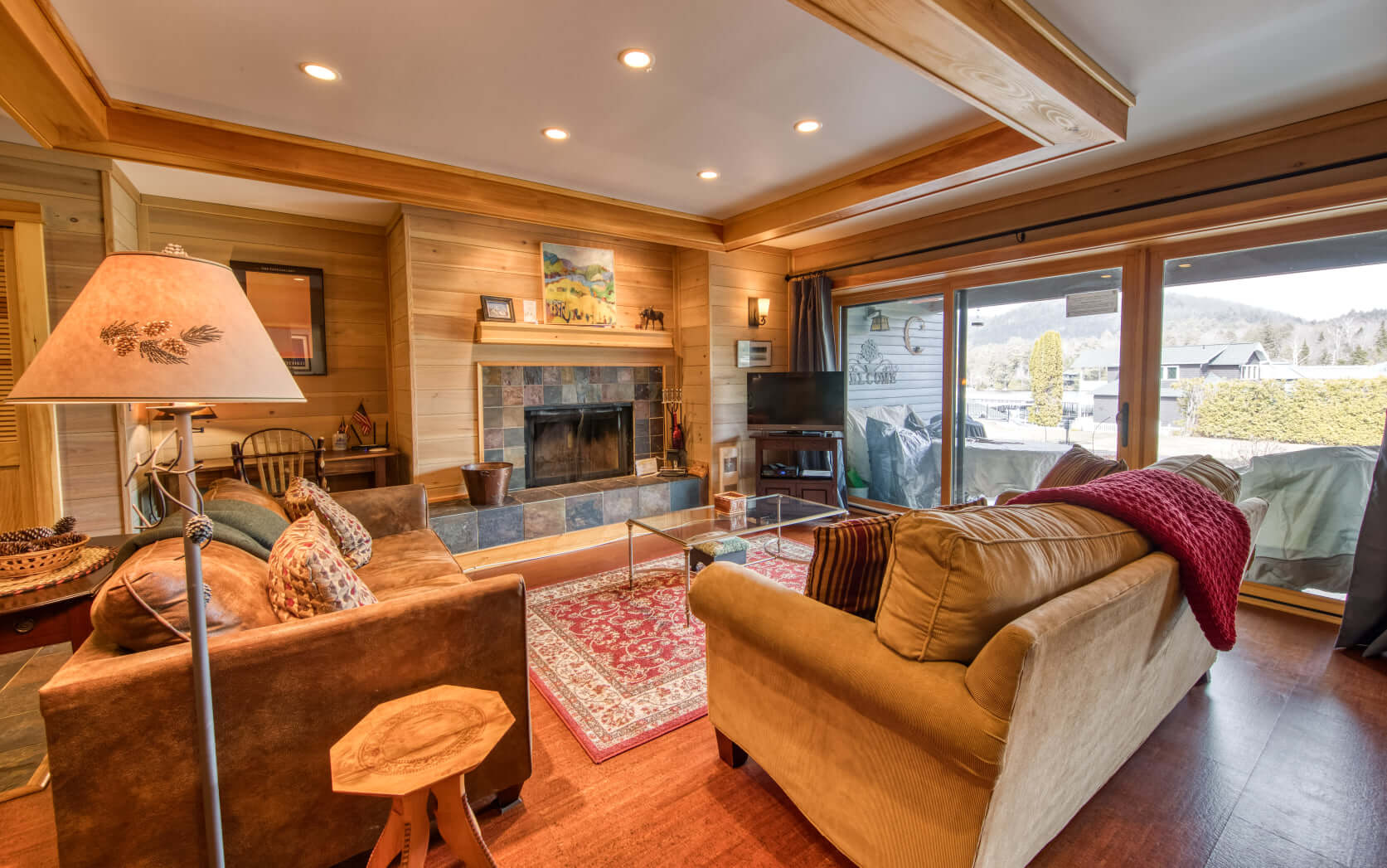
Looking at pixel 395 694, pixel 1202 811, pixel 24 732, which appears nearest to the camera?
pixel 395 694

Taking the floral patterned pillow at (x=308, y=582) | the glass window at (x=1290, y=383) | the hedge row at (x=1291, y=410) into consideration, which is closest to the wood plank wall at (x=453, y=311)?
the floral patterned pillow at (x=308, y=582)

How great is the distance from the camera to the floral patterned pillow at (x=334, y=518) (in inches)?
97.9

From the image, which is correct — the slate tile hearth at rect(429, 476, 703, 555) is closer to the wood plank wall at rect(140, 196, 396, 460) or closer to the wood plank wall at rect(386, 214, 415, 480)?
the wood plank wall at rect(386, 214, 415, 480)

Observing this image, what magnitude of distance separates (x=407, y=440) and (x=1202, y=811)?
426 cm

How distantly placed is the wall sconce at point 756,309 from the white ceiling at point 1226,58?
2.47 meters

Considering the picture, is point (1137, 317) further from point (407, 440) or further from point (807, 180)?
point (407, 440)

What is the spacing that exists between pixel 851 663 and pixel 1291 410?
3.26 metres

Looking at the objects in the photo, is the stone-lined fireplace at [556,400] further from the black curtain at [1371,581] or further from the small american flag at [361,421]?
the black curtain at [1371,581]

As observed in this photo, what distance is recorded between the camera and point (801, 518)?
11.2ft

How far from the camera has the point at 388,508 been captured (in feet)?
10.2

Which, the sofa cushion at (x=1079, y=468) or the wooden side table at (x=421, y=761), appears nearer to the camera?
the wooden side table at (x=421, y=761)

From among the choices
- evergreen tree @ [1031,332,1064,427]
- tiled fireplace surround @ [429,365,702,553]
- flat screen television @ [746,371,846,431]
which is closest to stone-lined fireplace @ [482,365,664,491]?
tiled fireplace surround @ [429,365,702,553]

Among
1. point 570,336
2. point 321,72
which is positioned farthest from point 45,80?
point 570,336

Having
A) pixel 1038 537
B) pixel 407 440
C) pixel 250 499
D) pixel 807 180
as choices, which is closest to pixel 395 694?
pixel 250 499
